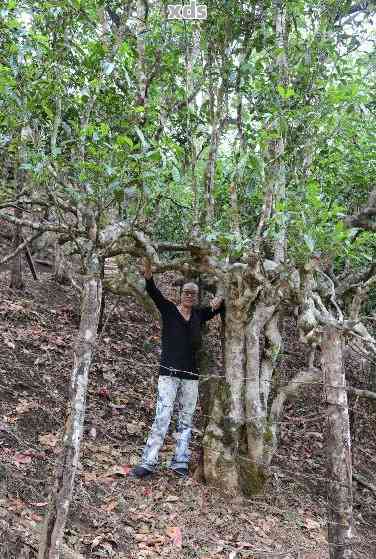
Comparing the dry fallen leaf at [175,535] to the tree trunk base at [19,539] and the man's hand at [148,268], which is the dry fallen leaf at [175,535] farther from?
the man's hand at [148,268]

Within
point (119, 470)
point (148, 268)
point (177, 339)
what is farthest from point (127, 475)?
point (148, 268)

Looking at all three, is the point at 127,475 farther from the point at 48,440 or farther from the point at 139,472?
the point at 48,440

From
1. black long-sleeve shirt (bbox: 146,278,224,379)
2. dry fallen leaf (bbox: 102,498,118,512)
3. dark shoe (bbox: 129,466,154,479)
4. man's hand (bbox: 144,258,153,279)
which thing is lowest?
dry fallen leaf (bbox: 102,498,118,512)

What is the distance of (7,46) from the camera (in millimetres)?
4527

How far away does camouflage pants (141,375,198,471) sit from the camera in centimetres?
594

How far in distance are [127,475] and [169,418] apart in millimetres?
765

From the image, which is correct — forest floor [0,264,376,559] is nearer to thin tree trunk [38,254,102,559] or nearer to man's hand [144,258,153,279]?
thin tree trunk [38,254,102,559]

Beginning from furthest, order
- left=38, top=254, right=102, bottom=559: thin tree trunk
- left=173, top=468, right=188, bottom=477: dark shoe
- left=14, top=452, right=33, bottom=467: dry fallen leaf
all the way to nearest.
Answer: left=173, top=468, right=188, bottom=477: dark shoe, left=14, top=452, right=33, bottom=467: dry fallen leaf, left=38, top=254, right=102, bottom=559: thin tree trunk

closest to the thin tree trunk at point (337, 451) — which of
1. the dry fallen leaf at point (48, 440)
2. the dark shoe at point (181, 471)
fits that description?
the dark shoe at point (181, 471)

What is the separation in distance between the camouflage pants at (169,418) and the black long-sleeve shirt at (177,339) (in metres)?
0.14

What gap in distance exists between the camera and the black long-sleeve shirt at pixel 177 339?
603 cm

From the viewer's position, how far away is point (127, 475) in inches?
232

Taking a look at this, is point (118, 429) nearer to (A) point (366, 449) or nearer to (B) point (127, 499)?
(B) point (127, 499)
